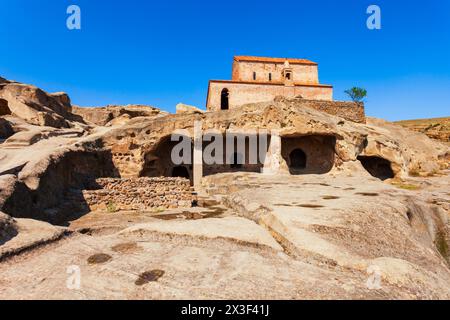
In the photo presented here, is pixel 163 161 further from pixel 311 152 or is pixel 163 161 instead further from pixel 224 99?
pixel 224 99

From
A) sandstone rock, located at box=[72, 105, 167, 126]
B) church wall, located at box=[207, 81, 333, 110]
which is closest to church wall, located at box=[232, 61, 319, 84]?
church wall, located at box=[207, 81, 333, 110]

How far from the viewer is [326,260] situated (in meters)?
3.46

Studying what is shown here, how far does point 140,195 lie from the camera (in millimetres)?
9812

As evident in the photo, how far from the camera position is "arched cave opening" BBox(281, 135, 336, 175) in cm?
2003

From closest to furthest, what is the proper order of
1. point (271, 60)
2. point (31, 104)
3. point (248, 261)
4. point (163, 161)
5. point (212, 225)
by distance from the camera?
1. point (248, 261)
2. point (212, 225)
3. point (163, 161)
4. point (31, 104)
5. point (271, 60)

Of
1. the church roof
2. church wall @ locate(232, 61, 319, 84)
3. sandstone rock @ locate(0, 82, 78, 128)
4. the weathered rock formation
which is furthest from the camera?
church wall @ locate(232, 61, 319, 84)

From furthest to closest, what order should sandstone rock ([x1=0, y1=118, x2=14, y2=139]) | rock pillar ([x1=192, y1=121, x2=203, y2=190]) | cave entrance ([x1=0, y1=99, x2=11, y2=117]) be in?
rock pillar ([x1=192, y1=121, x2=203, y2=190]), cave entrance ([x1=0, y1=99, x2=11, y2=117]), sandstone rock ([x1=0, y1=118, x2=14, y2=139])

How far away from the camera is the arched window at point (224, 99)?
115 feet

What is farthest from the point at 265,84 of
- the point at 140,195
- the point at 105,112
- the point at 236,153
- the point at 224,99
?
the point at 140,195

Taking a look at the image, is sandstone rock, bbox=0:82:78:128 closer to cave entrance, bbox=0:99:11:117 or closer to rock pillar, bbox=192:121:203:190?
cave entrance, bbox=0:99:11:117

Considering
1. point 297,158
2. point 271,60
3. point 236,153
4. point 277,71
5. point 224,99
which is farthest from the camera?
point 271,60

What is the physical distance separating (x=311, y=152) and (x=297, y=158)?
6.10ft

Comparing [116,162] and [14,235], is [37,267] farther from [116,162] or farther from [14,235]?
[116,162]
